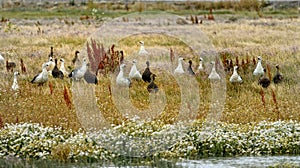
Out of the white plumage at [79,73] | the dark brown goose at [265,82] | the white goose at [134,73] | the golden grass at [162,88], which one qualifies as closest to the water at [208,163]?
the golden grass at [162,88]

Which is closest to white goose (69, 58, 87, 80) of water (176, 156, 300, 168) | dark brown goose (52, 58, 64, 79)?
dark brown goose (52, 58, 64, 79)

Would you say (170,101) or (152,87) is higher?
(152,87)

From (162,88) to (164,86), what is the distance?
417 mm

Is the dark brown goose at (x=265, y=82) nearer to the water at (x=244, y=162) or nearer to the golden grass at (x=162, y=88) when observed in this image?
the golden grass at (x=162, y=88)

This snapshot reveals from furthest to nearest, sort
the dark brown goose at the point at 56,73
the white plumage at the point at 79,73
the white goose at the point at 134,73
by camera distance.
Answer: the dark brown goose at the point at 56,73 → the white goose at the point at 134,73 → the white plumage at the point at 79,73

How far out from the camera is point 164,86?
21969 mm

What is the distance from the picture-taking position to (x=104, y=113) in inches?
714

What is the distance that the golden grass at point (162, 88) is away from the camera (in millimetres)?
18094

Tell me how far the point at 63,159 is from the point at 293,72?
1234cm

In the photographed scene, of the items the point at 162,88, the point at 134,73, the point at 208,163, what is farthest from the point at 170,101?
the point at 208,163

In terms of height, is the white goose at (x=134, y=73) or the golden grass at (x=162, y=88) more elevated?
the white goose at (x=134, y=73)

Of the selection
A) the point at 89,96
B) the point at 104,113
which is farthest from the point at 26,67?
the point at 104,113

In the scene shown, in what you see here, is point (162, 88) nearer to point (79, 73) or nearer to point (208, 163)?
point (79, 73)

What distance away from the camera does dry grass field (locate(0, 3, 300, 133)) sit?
18125mm
